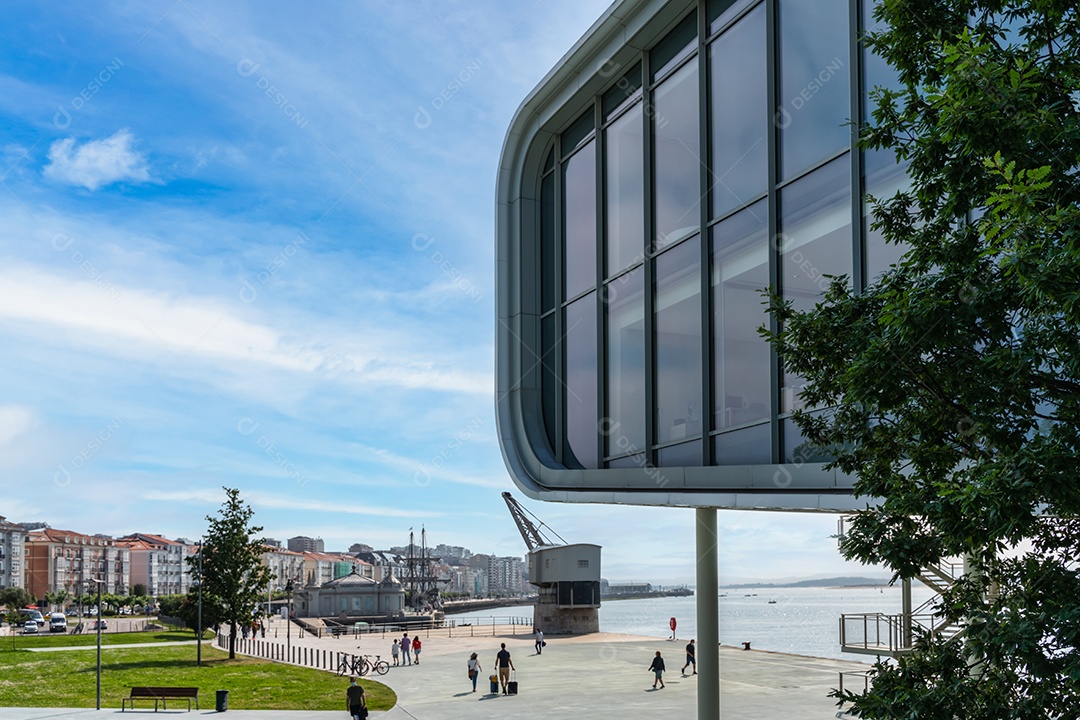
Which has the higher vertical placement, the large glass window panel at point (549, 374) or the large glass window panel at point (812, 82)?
the large glass window panel at point (812, 82)

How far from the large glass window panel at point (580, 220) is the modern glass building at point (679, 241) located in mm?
56

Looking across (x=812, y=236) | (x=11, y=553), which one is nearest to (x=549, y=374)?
(x=812, y=236)

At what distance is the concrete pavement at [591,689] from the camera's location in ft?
86.1

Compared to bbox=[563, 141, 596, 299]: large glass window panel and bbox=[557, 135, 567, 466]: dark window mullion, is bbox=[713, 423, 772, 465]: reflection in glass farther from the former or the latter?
bbox=[557, 135, 567, 466]: dark window mullion

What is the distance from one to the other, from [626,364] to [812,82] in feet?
20.6

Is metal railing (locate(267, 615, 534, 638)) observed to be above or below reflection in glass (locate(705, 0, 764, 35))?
below

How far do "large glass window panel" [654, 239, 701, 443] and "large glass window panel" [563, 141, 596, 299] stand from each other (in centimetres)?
286

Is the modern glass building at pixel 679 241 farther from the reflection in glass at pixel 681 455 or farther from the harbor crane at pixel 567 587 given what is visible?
the harbor crane at pixel 567 587

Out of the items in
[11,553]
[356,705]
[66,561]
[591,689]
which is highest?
[356,705]

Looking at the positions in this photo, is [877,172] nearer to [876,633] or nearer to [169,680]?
[876,633]

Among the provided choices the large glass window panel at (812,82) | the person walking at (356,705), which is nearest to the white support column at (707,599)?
the large glass window panel at (812,82)

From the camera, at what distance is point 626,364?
16531mm

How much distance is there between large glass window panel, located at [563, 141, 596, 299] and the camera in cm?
1820

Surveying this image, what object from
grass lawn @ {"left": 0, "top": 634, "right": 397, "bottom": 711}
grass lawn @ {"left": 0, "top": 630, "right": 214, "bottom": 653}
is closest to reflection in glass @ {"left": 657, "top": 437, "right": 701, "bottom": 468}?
grass lawn @ {"left": 0, "top": 634, "right": 397, "bottom": 711}
